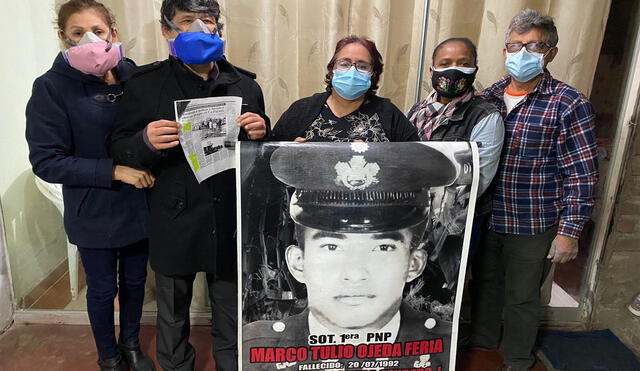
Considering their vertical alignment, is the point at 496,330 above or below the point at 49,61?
below

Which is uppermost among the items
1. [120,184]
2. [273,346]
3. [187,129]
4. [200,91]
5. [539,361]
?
[200,91]

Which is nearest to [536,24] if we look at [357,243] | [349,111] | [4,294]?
[349,111]

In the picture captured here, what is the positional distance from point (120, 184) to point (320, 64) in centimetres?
96

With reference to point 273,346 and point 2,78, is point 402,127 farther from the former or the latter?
point 2,78

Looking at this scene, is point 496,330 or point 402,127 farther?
point 496,330

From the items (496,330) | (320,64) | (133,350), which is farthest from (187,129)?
Result: (496,330)

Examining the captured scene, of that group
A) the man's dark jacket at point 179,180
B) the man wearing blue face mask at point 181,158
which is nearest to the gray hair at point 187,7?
the man wearing blue face mask at point 181,158

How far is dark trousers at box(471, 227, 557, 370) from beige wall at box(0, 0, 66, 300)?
6.74 feet

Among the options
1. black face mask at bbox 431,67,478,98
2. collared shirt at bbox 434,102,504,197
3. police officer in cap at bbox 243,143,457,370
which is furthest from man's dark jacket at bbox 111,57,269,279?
collared shirt at bbox 434,102,504,197

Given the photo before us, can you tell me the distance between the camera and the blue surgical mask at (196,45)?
Result: 137 centimetres

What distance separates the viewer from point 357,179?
146cm

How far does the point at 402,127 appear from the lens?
1.60 meters

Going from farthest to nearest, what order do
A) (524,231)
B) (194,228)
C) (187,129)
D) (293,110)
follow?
(524,231)
(293,110)
(194,228)
(187,129)

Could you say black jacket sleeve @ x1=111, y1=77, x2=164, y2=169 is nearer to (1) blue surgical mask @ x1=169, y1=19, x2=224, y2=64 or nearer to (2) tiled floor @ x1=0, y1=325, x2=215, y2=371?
(1) blue surgical mask @ x1=169, y1=19, x2=224, y2=64
